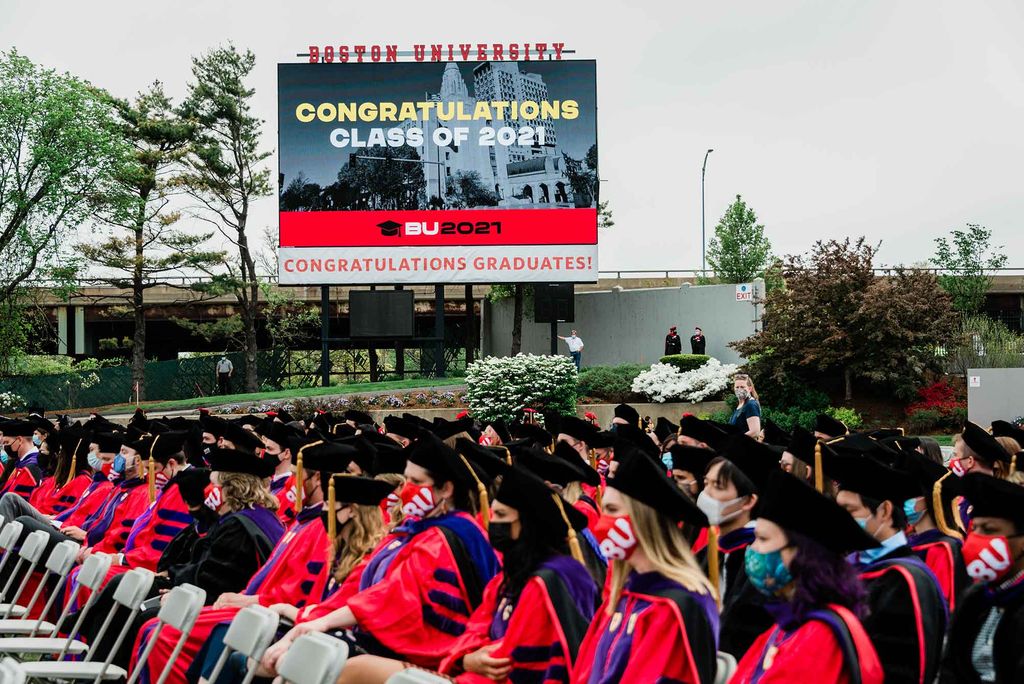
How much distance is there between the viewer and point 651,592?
12.5ft

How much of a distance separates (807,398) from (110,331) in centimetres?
3645

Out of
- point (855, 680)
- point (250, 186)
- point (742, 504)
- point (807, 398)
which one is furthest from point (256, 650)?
point (250, 186)

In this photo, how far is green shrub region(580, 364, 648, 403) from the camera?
28594 mm

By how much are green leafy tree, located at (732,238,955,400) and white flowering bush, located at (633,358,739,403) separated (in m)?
1.94

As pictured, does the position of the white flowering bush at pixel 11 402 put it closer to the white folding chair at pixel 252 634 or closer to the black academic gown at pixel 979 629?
the white folding chair at pixel 252 634

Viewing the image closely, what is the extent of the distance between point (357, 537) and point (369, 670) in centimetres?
106

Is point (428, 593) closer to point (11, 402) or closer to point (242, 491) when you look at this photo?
point (242, 491)

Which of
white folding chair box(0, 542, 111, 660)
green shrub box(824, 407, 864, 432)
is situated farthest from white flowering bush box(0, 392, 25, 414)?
white folding chair box(0, 542, 111, 660)

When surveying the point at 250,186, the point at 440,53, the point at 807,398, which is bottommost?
the point at 807,398

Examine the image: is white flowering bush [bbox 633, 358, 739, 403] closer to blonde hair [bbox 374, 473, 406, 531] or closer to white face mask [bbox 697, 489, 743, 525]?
blonde hair [bbox 374, 473, 406, 531]

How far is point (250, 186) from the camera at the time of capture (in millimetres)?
38188

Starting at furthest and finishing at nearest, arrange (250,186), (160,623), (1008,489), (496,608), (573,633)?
(250,186)
(160,623)
(496,608)
(573,633)
(1008,489)

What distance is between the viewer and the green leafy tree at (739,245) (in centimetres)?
4838

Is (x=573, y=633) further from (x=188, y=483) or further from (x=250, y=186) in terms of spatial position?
(x=250, y=186)
